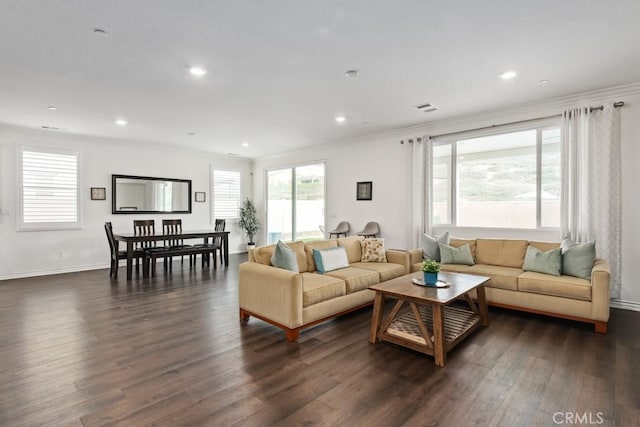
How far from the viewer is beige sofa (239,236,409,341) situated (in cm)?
312

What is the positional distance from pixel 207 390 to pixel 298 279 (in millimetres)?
1181

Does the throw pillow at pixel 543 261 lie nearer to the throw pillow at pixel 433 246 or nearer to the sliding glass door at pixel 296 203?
the throw pillow at pixel 433 246

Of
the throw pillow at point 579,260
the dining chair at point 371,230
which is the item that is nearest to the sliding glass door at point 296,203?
the dining chair at point 371,230

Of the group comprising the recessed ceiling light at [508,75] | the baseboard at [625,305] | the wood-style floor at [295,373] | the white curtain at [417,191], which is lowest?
the wood-style floor at [295,373]

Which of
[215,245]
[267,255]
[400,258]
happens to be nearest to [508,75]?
[400,258]

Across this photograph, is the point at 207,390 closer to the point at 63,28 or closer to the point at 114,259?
the point at 63,28

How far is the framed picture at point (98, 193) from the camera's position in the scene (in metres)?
6.73

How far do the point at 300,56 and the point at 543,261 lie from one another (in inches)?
143

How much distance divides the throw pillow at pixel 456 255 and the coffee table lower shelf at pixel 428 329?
102cm

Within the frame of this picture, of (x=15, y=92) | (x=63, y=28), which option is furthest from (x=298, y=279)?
(x=15, y=92)

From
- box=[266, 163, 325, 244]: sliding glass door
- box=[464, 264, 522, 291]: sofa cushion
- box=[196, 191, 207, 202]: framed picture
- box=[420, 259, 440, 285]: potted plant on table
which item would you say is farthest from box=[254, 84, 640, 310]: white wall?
box=[420, 259, 440, 285]: potted plant on table

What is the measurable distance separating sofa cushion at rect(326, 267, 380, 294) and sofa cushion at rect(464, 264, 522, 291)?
1269 millimetres

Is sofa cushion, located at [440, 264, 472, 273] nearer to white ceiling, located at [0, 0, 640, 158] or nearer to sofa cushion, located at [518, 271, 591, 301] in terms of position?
sofa cushion, located at [518, 271, 591, 301]

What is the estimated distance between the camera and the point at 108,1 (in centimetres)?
233
